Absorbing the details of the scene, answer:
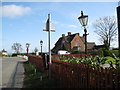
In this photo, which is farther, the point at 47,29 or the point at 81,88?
the point at 47,29

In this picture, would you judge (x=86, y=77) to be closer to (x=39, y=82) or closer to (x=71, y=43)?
(x=39, y=82)

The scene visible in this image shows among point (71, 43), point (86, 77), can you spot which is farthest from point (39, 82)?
point (71, 43)

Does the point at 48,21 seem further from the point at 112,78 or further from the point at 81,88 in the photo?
the point at 112,78

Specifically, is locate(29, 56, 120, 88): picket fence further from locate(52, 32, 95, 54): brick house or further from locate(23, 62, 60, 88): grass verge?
locate(52, 32, 95, 54): brick house

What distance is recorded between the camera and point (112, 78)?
4.10 metres

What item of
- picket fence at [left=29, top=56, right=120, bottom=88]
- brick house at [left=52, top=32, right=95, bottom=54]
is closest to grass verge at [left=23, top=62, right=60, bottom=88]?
picket fence at [left=29, top=56, right=120, bottom=88]

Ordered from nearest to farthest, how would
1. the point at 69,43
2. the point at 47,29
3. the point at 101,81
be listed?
1. the point at 101,81
2. the point at 47,29
3. the point at 69,43

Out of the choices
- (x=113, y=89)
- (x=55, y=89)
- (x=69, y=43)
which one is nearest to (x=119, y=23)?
(x=113, y=89)

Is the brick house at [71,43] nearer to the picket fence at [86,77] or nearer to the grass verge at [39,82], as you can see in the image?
the grass verge at [39,82]

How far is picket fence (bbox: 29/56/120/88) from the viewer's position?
412 centimetres

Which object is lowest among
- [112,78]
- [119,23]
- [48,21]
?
[112,78]

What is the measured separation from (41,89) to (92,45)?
71926 mm

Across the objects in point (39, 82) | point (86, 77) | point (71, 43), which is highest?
point (71, 43)

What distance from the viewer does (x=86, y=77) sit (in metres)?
5.23
